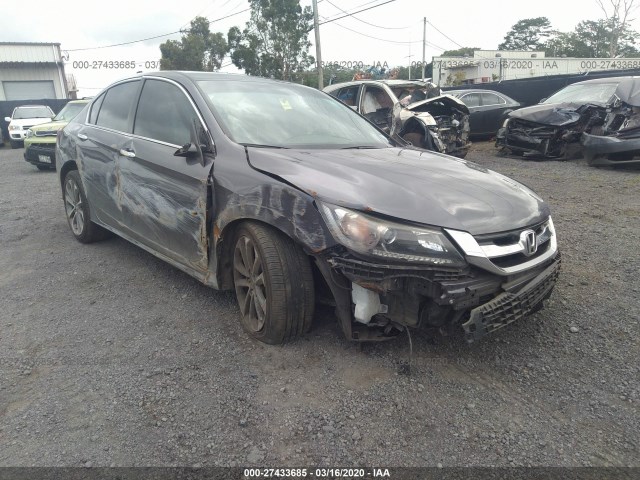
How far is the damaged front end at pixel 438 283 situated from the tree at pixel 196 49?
41770 mm

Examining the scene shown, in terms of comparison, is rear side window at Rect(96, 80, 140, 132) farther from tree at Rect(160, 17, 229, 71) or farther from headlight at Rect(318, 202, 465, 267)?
tree at Rect(160, 17, 229, 71)

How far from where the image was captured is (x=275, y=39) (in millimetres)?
33938

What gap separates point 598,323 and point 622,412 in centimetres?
92

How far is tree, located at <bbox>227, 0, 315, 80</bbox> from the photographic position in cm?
3328

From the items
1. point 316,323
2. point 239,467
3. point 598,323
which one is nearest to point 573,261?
point 598,323

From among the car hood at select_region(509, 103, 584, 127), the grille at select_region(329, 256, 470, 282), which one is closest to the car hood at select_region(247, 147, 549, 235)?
the grille at select_region(329, 256, 470, 282)

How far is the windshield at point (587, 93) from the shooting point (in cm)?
956

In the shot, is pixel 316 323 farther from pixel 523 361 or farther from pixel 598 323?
pixel 598 323

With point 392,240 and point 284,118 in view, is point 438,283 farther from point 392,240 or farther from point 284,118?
point 284,118

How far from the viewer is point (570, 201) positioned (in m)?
6.23

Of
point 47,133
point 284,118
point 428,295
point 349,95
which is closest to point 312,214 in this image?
point 428,295

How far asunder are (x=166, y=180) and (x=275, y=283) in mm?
1234

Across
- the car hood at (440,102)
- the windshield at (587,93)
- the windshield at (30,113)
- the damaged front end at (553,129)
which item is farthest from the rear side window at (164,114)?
the windshield at (30,113)

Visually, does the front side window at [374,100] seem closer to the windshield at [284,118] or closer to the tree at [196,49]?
the windshield at [284,118]
